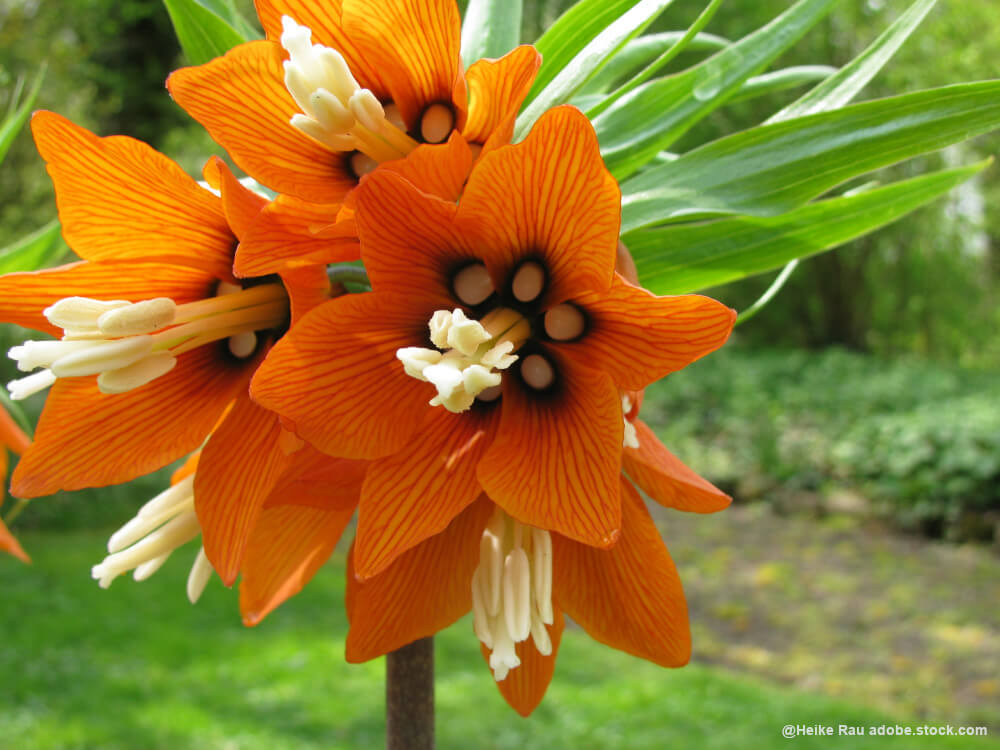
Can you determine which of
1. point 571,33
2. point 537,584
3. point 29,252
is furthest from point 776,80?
point 29,252

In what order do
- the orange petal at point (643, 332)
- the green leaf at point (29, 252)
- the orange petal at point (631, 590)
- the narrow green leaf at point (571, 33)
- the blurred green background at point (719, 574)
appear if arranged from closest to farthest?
the orange petal at point (643, 332) < the orange petal at point (631, 590) < the narrow green leaf at point (571, 33) < the green leaf at point (29, 252) < the blurred green background at point (719, 574)

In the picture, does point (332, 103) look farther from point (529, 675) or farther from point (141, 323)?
point (529, 675)

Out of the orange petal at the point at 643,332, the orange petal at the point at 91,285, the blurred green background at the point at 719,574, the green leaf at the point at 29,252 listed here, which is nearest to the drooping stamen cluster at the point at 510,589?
the orange petal at the point at 643,332

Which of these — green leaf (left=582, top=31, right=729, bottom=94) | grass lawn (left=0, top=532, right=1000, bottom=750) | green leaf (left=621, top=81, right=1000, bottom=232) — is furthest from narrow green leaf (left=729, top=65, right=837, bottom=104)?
grass lawn (left=0, top=532, right=1000, bottom=750)

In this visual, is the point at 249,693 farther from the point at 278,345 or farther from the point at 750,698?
the point at 278,345

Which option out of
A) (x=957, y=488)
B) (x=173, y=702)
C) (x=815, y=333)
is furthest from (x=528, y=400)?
(x=815, y=333)

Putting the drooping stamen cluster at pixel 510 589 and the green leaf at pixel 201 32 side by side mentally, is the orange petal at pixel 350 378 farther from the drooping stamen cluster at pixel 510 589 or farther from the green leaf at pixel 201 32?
the green leaf at pixel 201 32
